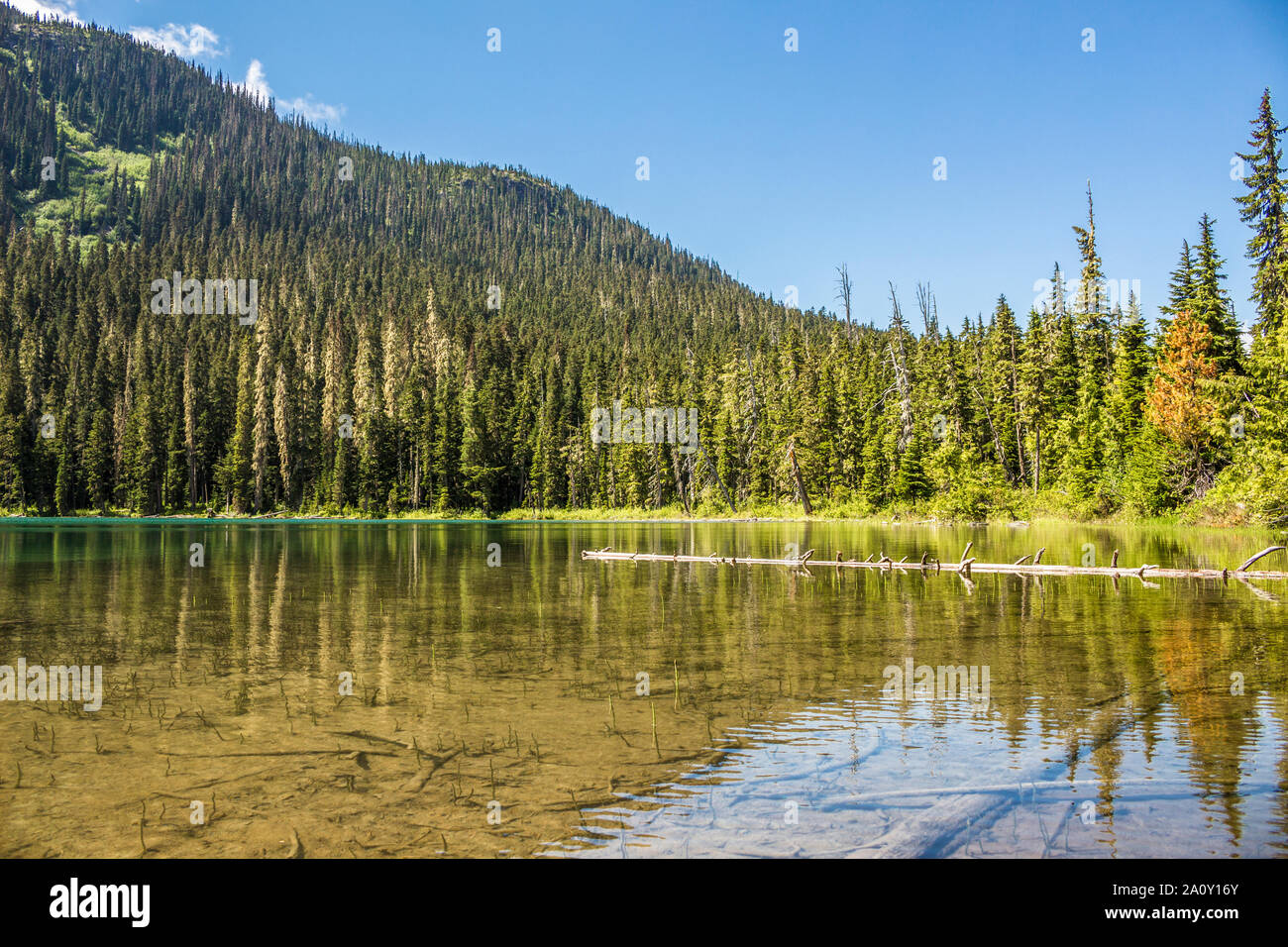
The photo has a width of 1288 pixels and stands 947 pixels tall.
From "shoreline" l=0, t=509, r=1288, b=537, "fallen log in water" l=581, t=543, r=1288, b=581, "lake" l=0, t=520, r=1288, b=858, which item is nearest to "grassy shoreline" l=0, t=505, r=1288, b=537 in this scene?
"shoreline" l=0, t=509, r=1288, b=537

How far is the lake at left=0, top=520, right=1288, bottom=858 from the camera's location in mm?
7387

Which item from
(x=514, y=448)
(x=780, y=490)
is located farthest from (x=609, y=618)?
(x=514, y=448)

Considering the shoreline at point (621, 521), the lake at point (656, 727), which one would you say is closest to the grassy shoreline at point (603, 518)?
the shoreline at point (621, 521)

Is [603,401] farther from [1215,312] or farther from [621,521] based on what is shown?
[1215,312]

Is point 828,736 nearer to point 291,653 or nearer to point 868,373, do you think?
point 291,653

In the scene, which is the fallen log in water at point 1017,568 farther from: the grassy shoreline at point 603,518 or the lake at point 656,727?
the grassy shoreline at point 603,518

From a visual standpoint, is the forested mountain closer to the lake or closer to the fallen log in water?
the fallen log in water

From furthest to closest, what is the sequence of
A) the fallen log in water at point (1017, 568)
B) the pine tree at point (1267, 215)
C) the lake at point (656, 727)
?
the pine tree at point (1267, 215) → the fallen log in water at point (1017, 568) → the lake at point (656, 727)

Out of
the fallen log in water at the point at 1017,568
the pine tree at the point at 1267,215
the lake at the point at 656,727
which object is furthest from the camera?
the pine tree at the point at 1267,215

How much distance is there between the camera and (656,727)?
10836 mm

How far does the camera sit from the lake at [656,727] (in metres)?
7.39

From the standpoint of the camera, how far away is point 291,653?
1612cm

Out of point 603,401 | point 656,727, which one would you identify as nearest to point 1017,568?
point 656,727

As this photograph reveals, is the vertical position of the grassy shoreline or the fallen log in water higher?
the grassy shoreline
